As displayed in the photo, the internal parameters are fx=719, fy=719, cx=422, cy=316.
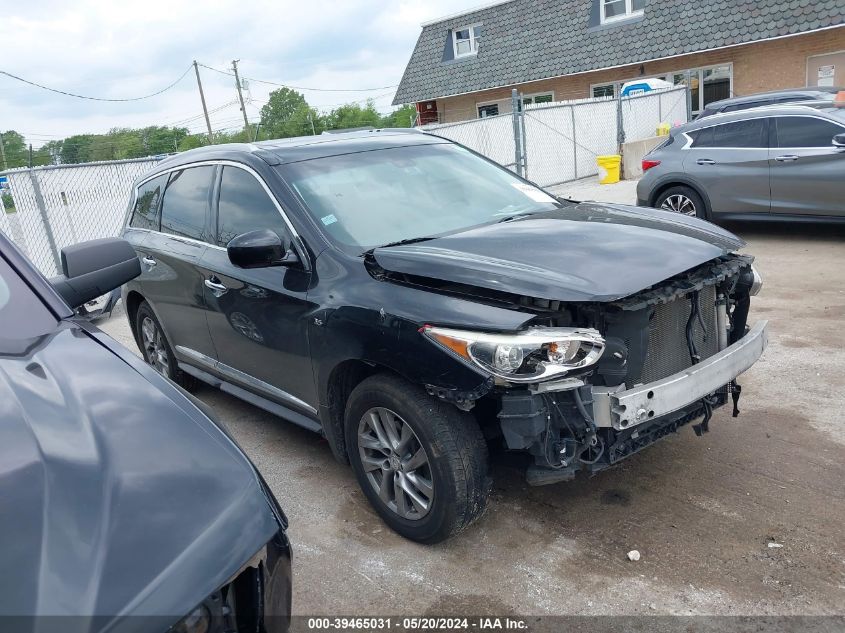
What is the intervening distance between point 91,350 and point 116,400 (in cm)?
39

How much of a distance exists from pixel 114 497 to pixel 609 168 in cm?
1610

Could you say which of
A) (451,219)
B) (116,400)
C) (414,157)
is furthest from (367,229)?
(116,400)

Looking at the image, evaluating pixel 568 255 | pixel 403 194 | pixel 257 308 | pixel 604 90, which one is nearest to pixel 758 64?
pixel 604 90

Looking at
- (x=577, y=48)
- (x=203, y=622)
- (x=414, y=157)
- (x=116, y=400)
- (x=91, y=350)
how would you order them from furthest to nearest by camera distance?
(x=577, y=48) < (x=414, y=157) < (x=91, y=350) < (x=116, y=400) < (x=203, y=622)

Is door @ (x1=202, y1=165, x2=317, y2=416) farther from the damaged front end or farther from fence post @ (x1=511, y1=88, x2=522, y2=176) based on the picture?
fence post @ (x1=511, y1=88, x2=522, y2=176)

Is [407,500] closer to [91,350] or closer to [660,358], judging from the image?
[660,358]

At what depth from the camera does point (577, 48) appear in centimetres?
2427

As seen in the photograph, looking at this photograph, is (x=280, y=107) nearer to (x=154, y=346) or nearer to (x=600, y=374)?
(x=154, y=346)

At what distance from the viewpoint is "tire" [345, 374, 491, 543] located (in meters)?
3.03

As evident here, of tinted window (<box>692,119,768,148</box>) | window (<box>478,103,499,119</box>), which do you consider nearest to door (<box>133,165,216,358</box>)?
tinted window (<box>692,119,768,148</box>)

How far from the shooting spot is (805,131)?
8.80 metres

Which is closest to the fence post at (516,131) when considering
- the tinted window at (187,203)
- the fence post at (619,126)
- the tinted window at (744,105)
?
the tinted window at (744,105)

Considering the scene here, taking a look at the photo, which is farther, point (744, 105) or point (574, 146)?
point (574, 146)

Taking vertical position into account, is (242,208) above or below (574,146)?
above
